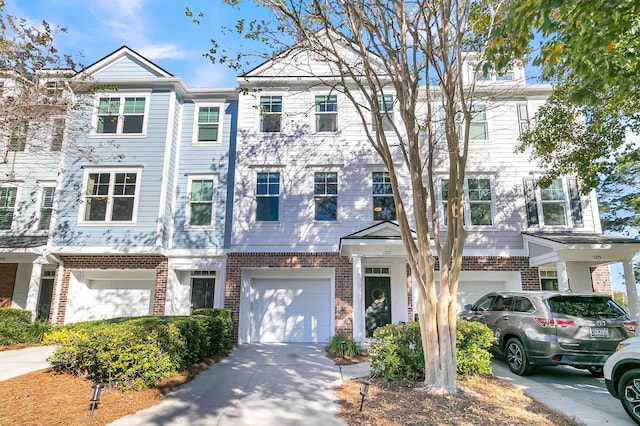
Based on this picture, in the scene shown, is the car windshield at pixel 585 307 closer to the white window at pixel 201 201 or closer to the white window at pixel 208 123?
the white window at pixel 201 201

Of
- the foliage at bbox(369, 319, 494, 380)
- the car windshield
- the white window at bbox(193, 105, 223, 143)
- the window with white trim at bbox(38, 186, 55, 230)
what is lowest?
the foliage at bbox(369, 319, 494, 380)

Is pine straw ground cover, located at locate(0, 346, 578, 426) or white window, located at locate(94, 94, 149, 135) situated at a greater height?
white window, located at locate(94, 94, 149, 135)

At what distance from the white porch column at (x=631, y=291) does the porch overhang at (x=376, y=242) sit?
6.36 meters

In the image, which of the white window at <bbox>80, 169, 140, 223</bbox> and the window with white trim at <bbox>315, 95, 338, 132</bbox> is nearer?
the white window at <bbox>80, 169, 140, 223</bbox>

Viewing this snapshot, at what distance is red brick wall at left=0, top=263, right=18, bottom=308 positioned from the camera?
574 inches

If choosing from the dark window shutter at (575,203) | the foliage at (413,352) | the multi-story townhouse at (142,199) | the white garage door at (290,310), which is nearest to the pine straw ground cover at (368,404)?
the foliage at (413,352)

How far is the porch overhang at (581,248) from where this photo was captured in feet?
35.2

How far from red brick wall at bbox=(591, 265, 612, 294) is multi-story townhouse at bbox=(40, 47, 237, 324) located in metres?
12.4

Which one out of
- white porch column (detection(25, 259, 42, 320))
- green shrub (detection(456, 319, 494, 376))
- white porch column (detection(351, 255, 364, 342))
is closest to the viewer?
green shrub (detection(456, 319, 494, 376))

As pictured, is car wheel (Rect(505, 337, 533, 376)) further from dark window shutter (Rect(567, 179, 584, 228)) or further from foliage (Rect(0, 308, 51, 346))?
foliage (Rect(0, 308, 51, 346))

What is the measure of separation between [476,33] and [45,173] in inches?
599

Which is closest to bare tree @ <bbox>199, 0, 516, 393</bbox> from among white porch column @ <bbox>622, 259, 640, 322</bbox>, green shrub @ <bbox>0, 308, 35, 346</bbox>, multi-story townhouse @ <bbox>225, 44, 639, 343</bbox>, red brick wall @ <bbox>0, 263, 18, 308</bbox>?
multi-story townhouse @ <bbox>225, 44, 639, 343</bbox>

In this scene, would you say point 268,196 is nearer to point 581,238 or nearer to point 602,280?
point 581,238

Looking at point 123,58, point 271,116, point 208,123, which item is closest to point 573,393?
point 271,116
